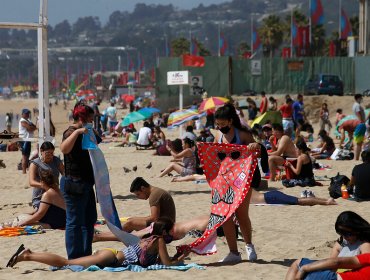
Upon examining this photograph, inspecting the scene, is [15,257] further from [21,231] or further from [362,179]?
[362,179]

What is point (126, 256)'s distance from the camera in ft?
25.3

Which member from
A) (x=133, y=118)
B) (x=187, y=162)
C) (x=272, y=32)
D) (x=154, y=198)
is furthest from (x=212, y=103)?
(x=272, y=32)

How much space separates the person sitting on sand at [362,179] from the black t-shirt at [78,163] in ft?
15.7

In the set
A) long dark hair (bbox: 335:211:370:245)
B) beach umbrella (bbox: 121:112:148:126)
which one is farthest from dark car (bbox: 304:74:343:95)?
long dark hair (bbox: 335:211:370:245)

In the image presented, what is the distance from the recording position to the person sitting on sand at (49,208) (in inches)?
386

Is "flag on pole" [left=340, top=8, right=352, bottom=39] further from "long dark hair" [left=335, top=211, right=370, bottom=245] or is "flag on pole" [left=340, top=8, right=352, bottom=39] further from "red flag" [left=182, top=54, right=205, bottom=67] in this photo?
"long dark hair" [left=335, top=211, right=370, bottom=245]

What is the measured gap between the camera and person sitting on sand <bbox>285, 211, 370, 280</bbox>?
6293 millimetres

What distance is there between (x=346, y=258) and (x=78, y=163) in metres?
2.54

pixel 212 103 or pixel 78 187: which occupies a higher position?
pixel 212 103

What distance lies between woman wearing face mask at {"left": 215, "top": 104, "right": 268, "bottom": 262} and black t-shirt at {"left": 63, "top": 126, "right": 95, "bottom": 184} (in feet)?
4.14

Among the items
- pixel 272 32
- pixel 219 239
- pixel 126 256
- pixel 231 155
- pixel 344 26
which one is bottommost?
pixel 219 239

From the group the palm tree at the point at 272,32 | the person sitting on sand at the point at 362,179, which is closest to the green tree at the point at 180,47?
the palm tree at the point at 272,32

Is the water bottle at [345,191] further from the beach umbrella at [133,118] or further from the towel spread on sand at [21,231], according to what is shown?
the beach umbrella at [133,118]

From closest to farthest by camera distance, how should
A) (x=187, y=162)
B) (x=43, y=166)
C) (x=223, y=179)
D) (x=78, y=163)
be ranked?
1. (x=78, y=163)
2. (x=223, y=179)
3. (x=43, y=166)
4. (x=187, y=162)
